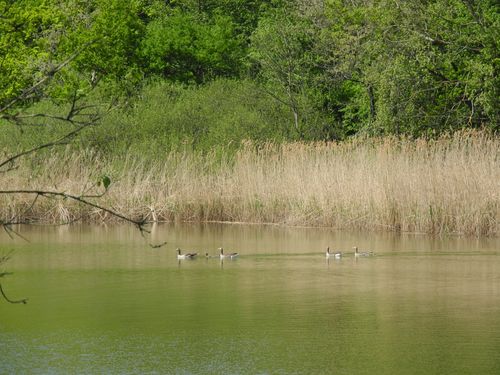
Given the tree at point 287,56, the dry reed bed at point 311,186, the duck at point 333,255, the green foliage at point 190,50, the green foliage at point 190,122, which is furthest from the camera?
the green foliage at point 190,50

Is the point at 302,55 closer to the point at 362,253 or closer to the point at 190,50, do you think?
the point at 190,50

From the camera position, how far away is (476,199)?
731 inches

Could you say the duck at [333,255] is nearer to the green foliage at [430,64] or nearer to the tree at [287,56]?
the green foliage at [430,64]

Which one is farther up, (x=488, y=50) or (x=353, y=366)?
(x=488, y=50)

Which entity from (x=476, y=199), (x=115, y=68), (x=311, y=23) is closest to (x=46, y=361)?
(x=476, y=199)

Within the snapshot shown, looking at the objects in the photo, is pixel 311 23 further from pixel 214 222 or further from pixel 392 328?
pixel 392 328

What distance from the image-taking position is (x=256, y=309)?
38.6 feet

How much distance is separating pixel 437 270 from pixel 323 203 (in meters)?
5.78

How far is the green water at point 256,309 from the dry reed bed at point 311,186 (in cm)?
91

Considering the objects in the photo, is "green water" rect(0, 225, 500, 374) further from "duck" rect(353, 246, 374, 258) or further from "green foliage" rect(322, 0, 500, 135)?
"green foliage" rect(322, 0, 500, 135)

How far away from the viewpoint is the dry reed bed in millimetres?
18844

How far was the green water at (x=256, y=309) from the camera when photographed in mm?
9328

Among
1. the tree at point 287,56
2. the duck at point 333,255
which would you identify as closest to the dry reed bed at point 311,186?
the duck at point 333,255

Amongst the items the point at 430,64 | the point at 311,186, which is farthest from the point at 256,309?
the point at 430,64
